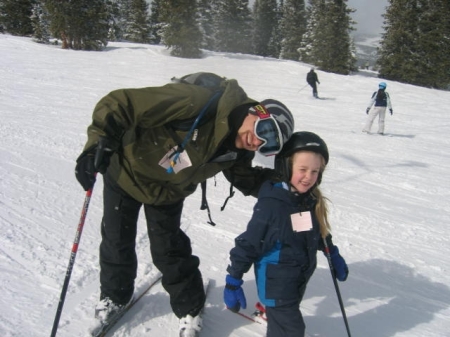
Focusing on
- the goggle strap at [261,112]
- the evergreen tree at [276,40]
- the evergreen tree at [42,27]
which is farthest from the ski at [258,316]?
the evergreen tree at [276,40]

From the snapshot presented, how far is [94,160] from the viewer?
6.56ft

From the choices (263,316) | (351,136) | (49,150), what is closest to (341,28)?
(351,136)

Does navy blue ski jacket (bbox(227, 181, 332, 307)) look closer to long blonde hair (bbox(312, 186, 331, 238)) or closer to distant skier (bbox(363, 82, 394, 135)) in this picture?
long blonde hair (bbox(312, 186, 331, 238))

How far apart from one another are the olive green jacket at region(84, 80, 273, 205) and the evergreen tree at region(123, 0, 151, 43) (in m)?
46.0

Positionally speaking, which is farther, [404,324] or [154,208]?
[404,324]

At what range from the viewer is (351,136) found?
11352 mm

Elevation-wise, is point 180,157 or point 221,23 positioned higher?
point 221,23

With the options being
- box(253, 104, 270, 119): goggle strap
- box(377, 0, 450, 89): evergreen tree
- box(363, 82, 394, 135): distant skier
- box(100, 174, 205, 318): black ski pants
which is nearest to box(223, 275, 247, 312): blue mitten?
box(100, 174, 205, 318): black ski pants

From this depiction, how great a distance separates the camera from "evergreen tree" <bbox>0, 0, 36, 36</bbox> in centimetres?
3406

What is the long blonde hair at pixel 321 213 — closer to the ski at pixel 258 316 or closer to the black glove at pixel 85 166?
the ski at pixel 258 316

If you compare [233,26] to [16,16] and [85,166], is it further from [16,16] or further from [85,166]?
[85,166]

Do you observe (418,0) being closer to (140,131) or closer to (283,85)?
(283,85)

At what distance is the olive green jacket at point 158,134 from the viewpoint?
201 cm

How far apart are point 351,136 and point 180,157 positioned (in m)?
10.1
